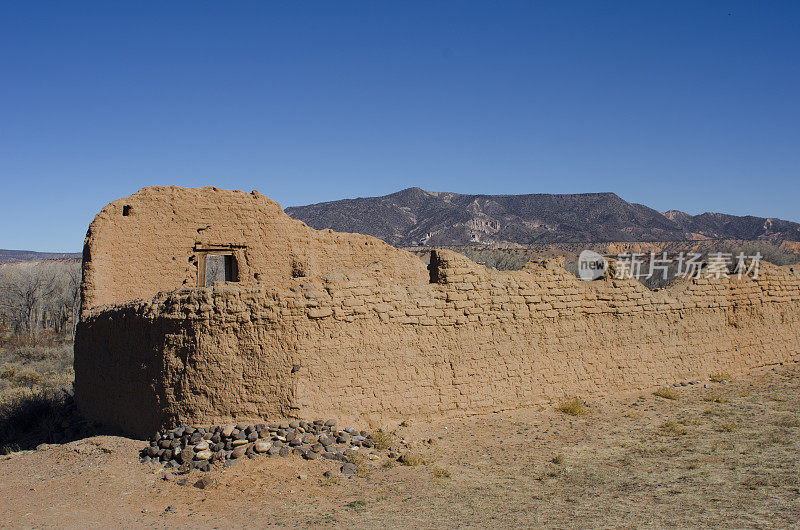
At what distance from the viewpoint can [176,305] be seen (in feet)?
25.3

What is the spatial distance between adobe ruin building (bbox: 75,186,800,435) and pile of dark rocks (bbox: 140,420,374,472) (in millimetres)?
217

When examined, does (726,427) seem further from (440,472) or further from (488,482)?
(440,472)

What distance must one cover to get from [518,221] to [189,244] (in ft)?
231

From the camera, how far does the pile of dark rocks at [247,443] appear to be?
7.02 meters

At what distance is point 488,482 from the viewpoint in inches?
260

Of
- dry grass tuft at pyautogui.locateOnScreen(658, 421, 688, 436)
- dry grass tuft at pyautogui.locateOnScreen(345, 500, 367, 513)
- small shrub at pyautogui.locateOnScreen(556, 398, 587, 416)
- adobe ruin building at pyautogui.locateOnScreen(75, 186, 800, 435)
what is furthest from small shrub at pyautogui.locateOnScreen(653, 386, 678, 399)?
dry grass tuft at pyautogui.locateOnScreen(345, 500, 367, 513)

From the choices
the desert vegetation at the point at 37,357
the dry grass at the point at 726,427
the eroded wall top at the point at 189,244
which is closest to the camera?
the dry grass at the point at 726,427

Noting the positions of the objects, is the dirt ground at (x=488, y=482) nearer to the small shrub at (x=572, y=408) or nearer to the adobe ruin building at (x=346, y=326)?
the small shrub at (x=572, y=408)

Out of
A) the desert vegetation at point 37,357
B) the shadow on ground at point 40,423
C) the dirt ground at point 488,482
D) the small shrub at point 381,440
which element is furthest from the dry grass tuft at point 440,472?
the desert vegetation at point 37,357

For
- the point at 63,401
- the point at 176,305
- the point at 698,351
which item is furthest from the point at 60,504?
the point at 698,351

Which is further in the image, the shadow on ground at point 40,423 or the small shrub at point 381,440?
the shadow on ground at point 40,423

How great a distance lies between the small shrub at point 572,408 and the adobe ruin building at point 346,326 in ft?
0.70

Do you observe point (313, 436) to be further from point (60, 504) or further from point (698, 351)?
point (698, 351)

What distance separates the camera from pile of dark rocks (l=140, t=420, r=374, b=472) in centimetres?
702
